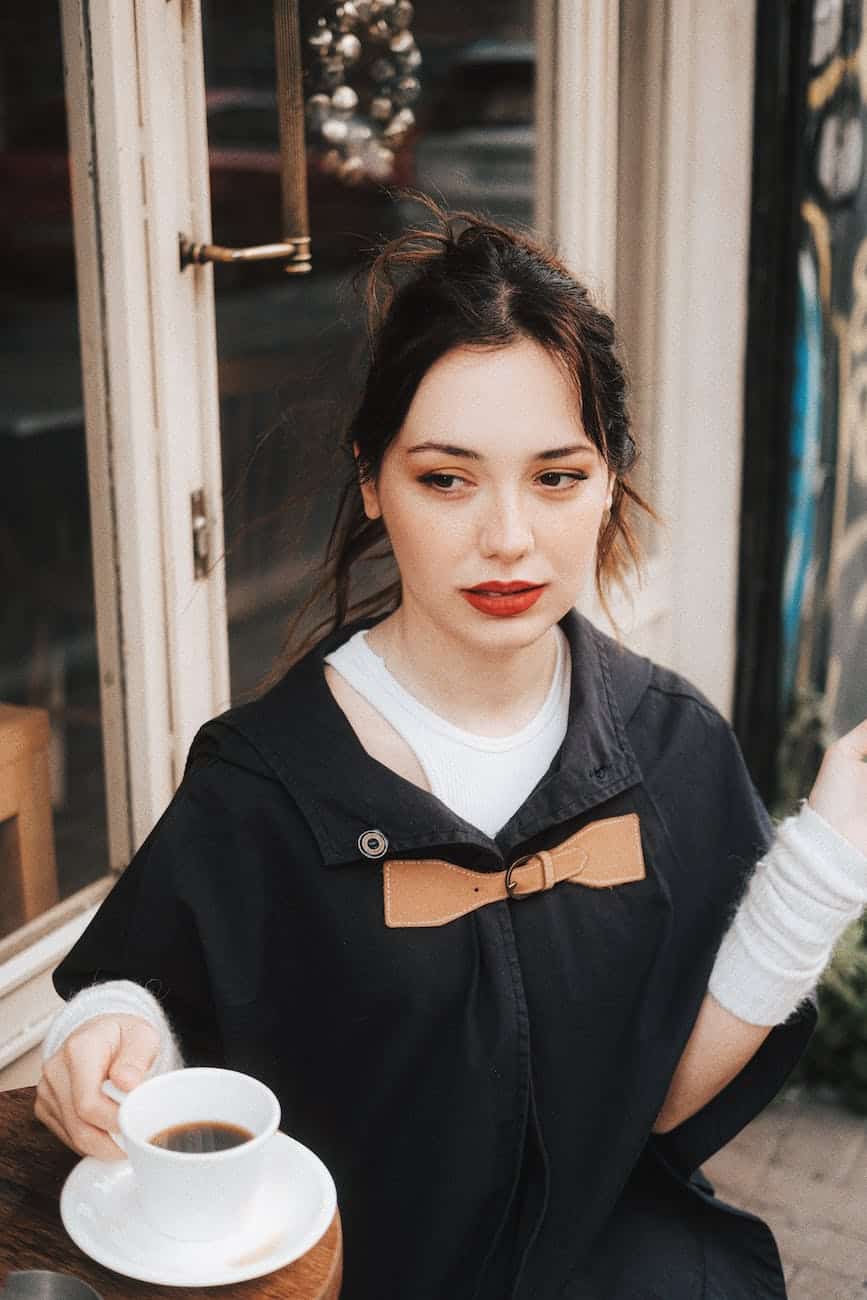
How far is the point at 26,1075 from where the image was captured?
2047 millimetres

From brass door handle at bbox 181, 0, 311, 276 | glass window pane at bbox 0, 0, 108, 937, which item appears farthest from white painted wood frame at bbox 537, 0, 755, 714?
glass window pane at bbox 0, 0, 108, 937

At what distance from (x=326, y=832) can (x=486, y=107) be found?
6.14 m

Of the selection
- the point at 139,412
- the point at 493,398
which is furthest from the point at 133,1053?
the point at 139,412

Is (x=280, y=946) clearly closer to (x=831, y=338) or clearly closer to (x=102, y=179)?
(x=102, y=179)

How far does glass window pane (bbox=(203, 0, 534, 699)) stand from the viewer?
2.20 m

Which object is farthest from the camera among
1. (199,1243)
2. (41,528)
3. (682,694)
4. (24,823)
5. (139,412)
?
(41,528)

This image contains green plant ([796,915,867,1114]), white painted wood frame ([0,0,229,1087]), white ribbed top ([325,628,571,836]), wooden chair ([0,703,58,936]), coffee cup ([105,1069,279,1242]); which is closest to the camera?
coffee cup ([105,1069,279,1242])

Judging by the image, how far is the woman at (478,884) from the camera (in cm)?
151

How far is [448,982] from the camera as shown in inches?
60.2

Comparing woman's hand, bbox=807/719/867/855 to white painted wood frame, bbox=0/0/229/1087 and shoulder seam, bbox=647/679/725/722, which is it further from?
white painted wood frame, bbox=0/0/229/1087

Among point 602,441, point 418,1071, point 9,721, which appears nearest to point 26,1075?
point 9,721

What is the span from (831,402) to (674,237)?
51 cm

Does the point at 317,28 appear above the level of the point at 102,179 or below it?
above

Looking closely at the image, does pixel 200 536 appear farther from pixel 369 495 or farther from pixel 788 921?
pixel 788 921
